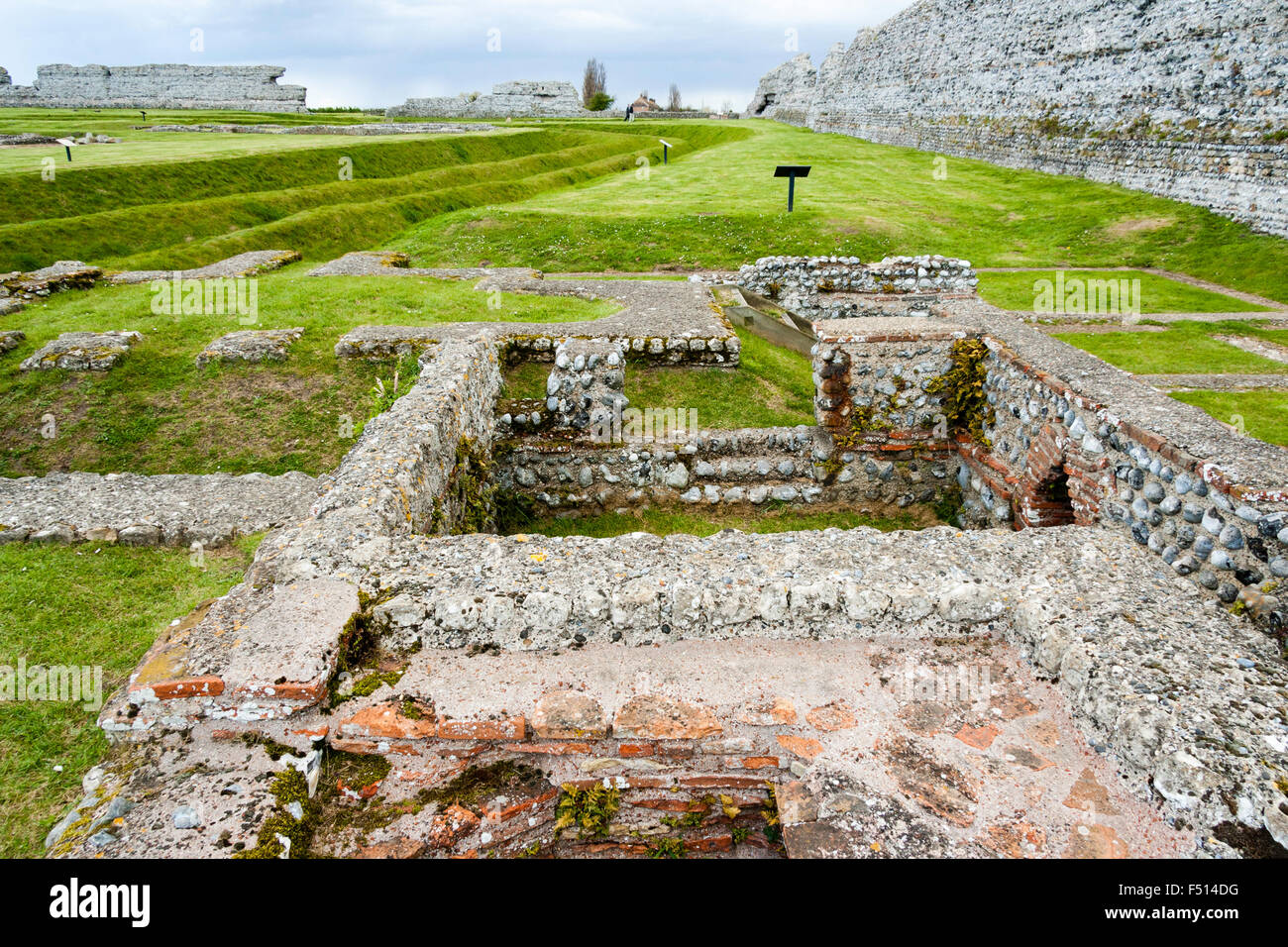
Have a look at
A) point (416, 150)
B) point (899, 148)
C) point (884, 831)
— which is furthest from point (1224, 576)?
point (899, 148)

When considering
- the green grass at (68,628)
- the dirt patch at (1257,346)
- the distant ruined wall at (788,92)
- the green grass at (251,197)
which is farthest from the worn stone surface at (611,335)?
the distant ruined wall at (788,92)

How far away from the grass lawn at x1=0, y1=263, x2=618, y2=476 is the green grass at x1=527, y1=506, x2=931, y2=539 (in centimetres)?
299

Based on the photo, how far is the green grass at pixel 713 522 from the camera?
8469 mm

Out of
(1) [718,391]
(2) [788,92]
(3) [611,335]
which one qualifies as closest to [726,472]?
(1) [718,391]

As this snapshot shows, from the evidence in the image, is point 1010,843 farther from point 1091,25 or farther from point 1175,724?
point 1091,25

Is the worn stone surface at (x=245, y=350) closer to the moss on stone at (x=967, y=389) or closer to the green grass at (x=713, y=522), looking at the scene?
the green grass at (x=713, y=522)

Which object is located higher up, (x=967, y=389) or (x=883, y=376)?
(x=883, y=376)

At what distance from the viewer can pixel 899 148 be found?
37.1 metres

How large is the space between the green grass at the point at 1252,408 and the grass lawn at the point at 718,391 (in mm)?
5049

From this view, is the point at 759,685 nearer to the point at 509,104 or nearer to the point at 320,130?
the point at 320,130

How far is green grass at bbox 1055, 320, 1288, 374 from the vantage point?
11039mm

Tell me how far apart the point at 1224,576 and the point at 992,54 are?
34550 mm

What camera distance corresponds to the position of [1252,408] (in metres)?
8.80

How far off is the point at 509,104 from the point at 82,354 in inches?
2346
